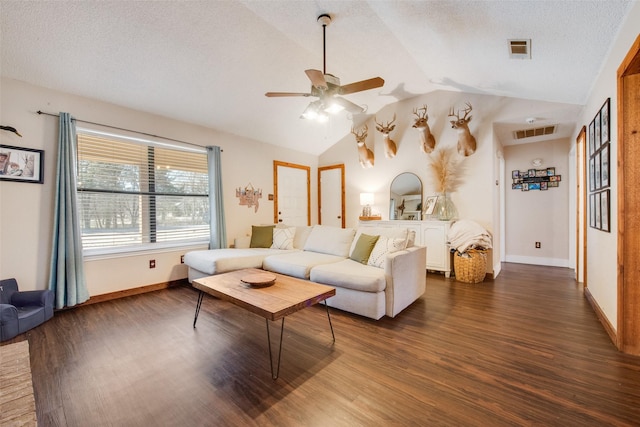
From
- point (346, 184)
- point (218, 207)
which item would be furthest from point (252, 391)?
point (346, 184)

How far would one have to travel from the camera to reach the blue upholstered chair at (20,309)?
2.31 meters

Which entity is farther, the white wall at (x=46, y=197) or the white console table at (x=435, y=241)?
the white console table at (x=435, y=241)

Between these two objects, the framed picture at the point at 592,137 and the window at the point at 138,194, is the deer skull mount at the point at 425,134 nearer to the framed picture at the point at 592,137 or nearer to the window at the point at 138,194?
the framed picture at the point at 592,137

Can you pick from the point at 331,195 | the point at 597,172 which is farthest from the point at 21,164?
the point at 597,172

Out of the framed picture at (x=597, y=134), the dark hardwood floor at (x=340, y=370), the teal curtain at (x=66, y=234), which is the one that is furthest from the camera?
the teal curtain at (x=66, y=234)

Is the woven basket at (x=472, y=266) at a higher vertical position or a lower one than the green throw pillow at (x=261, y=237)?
lower

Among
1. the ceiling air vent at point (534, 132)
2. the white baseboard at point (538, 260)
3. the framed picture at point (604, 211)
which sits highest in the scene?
the ceiling air vent at point (534, 132)

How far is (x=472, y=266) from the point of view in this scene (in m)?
3.96

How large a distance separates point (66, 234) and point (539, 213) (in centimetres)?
751

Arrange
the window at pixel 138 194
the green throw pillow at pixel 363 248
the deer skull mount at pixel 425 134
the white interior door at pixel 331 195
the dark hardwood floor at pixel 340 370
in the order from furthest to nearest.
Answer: the white interior door at pixel 331 195, the deer skull mount at pixel 425 134, the window at pixel 138 194, the green throw pillow at pixel 363 248, the dark hardwood floor at pixel 340 370

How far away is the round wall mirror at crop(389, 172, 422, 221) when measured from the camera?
4.95 metres

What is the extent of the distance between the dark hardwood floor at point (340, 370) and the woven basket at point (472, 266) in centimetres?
99

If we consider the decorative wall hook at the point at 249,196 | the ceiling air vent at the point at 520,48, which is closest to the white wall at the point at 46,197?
the decorative wall hook at the point at 249,196

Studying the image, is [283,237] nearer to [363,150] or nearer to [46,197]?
[363,150]
